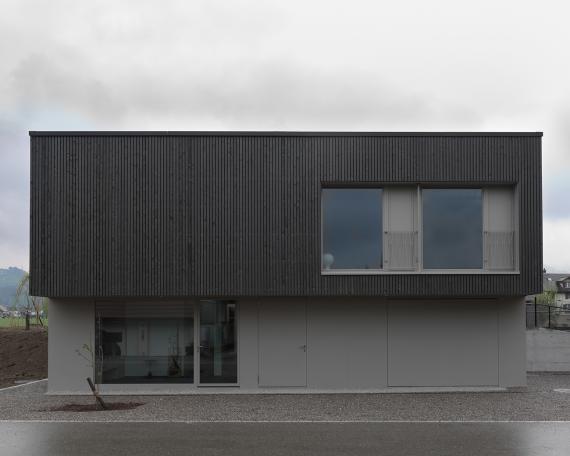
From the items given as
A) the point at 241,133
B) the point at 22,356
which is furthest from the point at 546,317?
the point at 22,356

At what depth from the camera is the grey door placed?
1678cm

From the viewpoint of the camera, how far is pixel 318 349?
55.4 feet

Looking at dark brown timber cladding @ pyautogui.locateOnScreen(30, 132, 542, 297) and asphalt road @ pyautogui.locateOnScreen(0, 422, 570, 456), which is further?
dark brown timber cladding @ pyautogui.locateOnScreen(30, 132, 542, 297)

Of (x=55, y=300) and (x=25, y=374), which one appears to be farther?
(x=25, y=374)

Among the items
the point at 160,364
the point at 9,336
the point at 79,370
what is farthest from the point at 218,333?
the point at 9,336

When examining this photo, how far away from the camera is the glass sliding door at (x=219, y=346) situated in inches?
663

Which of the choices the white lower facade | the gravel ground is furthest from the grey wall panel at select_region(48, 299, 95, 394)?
the gravel ground

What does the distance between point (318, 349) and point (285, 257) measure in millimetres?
2324

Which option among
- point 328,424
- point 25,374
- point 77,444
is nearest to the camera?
point 77,444

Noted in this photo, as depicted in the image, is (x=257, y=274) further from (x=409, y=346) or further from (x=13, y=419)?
(x=13, y=419)

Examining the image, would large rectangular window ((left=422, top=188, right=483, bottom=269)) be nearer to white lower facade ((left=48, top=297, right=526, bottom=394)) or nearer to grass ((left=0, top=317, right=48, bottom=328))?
white lower facade ((left=48, top=297, right=526, bottom=394))

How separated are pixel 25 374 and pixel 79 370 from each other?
7254mm

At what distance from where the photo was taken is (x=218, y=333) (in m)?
17.0

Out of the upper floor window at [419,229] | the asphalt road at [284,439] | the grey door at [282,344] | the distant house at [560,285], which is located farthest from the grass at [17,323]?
the distant house at [560,285]
